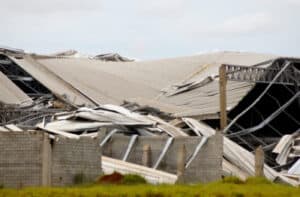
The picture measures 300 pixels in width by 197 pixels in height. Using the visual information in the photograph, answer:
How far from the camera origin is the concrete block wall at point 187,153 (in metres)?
21.4

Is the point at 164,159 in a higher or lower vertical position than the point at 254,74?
lower

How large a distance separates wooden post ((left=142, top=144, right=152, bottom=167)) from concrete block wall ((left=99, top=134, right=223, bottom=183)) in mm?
108

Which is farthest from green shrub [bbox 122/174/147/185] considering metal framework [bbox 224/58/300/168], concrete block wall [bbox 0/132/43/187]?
Result: metal framework [bbox 224/58/300/168]

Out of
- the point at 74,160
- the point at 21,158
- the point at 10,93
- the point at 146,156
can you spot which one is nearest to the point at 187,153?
the point at 146,156

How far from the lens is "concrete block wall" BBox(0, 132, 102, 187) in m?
17.8

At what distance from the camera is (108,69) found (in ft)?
164

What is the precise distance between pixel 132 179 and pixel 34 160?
278 cm

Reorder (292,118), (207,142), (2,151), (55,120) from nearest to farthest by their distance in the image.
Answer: (2,151) < (207,142) < (55,120) < (292,118)

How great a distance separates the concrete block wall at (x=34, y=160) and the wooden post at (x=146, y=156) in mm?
3906

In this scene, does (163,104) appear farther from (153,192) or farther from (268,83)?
(153,192)

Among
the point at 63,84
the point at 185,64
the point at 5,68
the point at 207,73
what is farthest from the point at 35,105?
the point at 185,64

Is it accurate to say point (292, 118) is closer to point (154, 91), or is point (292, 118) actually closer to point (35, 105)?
point (154, 91)

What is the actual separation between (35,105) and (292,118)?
12.8 meters

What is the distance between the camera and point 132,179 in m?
19.6
